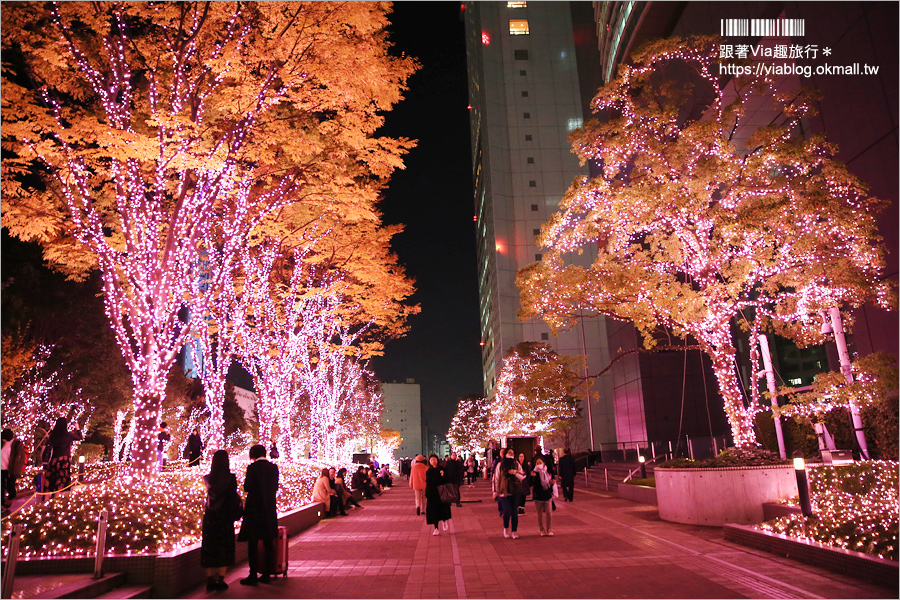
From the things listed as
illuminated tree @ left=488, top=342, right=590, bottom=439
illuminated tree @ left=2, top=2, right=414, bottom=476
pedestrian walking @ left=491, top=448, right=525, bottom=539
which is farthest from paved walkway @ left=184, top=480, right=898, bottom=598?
illuminated tree @ left=488, top=342, right=590, bottom=439

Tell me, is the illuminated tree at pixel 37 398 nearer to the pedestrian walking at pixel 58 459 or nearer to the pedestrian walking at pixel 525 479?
the pedestrian walking at pixel 58 459

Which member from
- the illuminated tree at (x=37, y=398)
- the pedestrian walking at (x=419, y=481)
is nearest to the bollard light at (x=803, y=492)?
the pedestrian walking at (x=419, y=481)

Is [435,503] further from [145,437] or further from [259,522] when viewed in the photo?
[145,437]

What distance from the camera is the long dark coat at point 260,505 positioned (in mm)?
6746

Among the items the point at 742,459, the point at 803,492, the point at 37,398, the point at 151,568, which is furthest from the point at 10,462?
the point at 37,398

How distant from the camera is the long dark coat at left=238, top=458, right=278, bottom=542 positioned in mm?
6746

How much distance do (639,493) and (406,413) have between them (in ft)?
443

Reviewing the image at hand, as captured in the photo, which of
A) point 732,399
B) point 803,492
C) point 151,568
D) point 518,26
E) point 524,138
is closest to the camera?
point 151,568

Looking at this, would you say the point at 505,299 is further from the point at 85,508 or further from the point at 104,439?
the point at 85,508

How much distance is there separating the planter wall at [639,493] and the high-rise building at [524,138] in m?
41.5

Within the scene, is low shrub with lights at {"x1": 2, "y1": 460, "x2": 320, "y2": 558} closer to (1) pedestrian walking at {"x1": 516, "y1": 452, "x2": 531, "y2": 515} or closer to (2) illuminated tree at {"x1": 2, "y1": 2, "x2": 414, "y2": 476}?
(2) illuminated tree at {"x1": 2, "y1": 2, "x2": 414, "y2": 476}

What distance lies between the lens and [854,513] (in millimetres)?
7035

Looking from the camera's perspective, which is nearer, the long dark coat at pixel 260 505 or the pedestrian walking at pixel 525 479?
the long dark coat at pixel 260 505

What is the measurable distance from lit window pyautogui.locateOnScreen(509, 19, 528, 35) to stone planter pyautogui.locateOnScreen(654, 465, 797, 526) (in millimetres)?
71321
